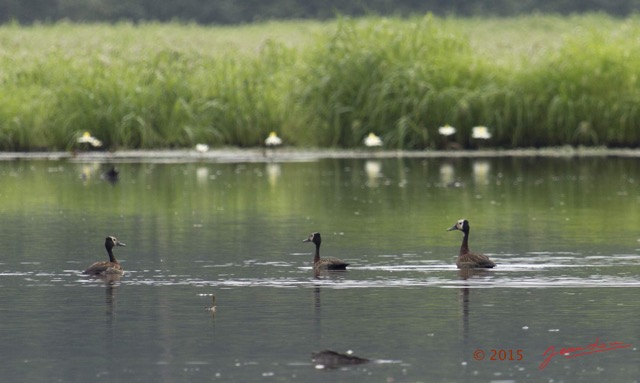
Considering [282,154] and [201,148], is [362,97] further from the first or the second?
[201,148]

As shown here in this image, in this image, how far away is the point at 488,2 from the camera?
78938 mm

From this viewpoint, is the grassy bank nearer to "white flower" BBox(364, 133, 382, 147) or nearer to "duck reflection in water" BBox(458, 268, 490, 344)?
"white flower" BBox(364, 133, 382, 147)

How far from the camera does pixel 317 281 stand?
18.2 m

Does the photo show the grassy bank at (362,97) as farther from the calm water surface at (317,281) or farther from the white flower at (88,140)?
the calm water surface at (317,281)

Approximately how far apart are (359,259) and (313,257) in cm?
62

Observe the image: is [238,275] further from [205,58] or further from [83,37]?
[83,37]

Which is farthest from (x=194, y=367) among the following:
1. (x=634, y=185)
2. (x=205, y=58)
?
(x=205, y=58)

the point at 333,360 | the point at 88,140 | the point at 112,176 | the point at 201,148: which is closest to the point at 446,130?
the point at 201,148

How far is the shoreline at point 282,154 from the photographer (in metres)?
38.9

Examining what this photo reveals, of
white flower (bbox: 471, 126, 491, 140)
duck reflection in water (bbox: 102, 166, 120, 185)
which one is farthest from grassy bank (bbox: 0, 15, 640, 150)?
duck reflection in water (bbox: 102, 166, 120, 185)
